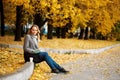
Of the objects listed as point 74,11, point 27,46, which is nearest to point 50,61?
point 27,46

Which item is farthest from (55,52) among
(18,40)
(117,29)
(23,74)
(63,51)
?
(117,29)

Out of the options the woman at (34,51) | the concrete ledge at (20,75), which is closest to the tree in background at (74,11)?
the woman at (34,51)

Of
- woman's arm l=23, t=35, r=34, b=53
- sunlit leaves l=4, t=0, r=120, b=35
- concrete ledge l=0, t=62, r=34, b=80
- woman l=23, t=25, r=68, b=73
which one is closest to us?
concrete ledge l=0, t=62, r=34, b=80

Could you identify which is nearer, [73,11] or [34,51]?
[34,51]

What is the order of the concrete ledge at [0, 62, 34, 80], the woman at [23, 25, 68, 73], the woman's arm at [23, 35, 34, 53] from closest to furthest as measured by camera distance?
→ the concrete ledge at [0, 62, 34, 80] → the woman at [23, 25, 68, 73] → the woman's arm at [23, 35, 34, 53]

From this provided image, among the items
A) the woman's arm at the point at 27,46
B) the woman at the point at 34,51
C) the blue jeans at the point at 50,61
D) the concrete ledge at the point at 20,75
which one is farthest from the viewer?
the woman's arm at the point at 27,46

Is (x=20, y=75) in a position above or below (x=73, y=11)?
below

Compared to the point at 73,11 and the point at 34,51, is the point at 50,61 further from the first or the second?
the point at 73,11

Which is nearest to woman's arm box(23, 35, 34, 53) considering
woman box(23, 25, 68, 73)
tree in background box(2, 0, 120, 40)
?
woman box(23, 25, 68, 73)

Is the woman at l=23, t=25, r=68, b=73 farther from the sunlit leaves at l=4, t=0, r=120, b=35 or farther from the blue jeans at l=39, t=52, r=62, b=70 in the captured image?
the sunlit leaves at l=4, t=0, r=120, b=35

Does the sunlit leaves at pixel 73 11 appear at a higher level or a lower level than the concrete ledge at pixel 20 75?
higher

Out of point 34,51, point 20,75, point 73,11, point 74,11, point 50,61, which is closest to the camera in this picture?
point 20,75

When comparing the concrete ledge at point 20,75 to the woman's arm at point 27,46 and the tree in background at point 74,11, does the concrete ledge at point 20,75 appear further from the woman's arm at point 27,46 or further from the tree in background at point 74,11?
the tree in background at point 74,11

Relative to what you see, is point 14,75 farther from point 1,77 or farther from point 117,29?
point 117,29
